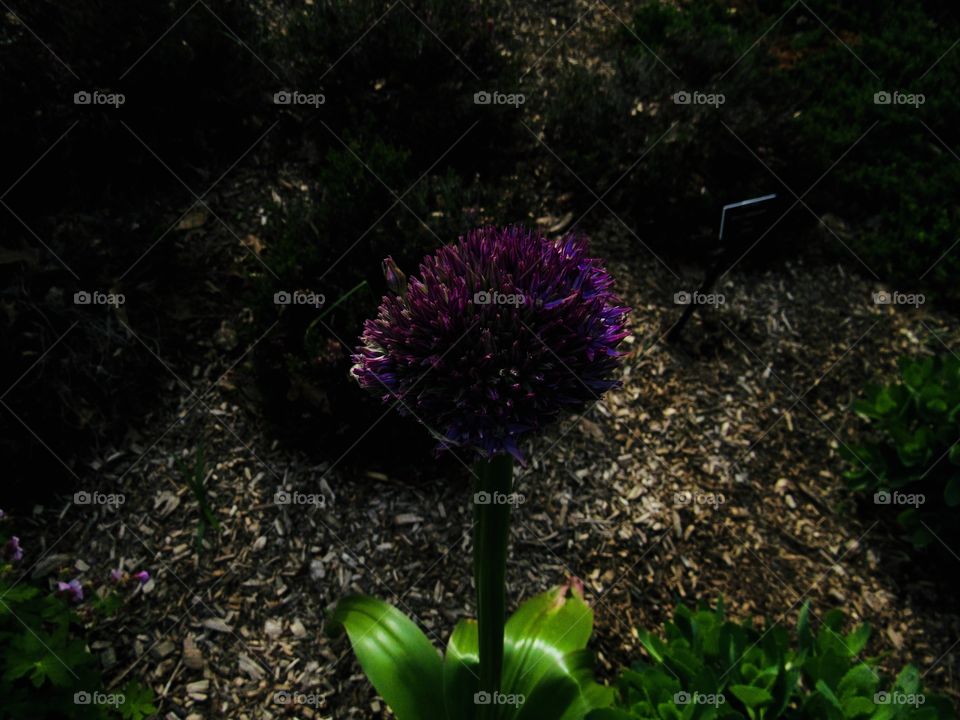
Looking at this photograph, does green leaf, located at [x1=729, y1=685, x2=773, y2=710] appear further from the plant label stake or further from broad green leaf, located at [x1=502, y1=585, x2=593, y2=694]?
the plant label stake

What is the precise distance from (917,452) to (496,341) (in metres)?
3.12

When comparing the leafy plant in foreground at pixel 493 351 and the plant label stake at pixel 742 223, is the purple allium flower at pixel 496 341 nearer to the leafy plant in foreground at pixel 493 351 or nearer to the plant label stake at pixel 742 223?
the leafy plant in foreground at pixel 493 351

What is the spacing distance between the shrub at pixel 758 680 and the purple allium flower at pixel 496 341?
4.26 feet

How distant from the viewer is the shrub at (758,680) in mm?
2496

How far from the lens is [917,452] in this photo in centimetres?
373

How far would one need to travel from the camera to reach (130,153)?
13.8 ft

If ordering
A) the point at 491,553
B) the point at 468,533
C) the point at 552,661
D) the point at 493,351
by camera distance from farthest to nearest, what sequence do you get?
the point at 468,533 → the point at 552,661 → the point at 491,553 → the point at 493,351

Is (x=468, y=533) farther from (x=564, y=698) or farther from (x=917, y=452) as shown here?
(x=917, y=452)

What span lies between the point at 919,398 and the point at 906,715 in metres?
1.90

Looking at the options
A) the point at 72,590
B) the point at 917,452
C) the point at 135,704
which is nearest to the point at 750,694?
the point at 917,452

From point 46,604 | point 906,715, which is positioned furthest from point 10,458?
point 906,715

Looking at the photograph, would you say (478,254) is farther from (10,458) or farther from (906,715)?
(10,458)

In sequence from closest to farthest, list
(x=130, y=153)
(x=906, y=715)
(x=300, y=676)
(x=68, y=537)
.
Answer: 1. (x=906, y=715)
2. (x=300, y=676)
3. (x=68, y=537)
4. (x=130, y=153)

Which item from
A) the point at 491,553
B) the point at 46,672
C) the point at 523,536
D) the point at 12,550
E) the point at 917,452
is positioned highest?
the point at 917,452
